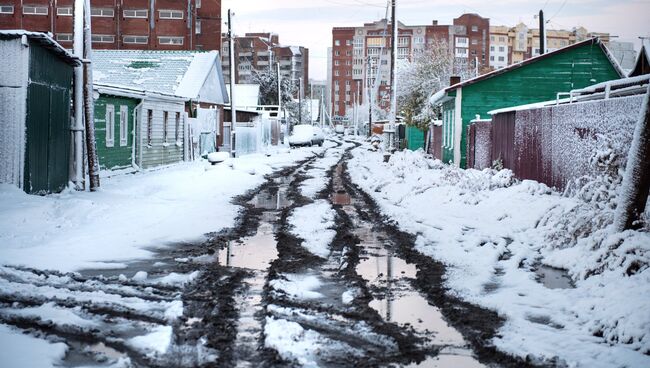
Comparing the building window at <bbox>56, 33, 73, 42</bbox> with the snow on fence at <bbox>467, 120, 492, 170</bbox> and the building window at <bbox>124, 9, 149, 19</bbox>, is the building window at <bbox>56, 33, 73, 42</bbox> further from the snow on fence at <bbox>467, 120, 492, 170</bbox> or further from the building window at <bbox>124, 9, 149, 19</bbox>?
the snow on fence at <bbox>467, 120, 492, 170</bbox>

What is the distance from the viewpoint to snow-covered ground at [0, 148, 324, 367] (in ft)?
20.0

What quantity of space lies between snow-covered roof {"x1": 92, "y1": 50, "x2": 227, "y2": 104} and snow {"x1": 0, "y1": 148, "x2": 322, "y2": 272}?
52.6 feet

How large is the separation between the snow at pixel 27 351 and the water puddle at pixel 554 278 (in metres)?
5.55

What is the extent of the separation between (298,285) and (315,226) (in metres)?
5.20

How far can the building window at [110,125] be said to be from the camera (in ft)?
81.3

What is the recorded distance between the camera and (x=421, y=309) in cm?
730

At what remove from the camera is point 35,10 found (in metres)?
73.5

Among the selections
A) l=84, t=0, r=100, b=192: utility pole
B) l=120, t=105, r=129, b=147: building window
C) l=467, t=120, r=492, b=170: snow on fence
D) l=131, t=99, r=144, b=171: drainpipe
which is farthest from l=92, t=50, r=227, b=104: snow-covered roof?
l=84, t=0, r=100, b=192: utility pole

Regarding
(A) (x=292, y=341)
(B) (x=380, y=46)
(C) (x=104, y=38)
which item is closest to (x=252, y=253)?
(A) (x=292, y=341)

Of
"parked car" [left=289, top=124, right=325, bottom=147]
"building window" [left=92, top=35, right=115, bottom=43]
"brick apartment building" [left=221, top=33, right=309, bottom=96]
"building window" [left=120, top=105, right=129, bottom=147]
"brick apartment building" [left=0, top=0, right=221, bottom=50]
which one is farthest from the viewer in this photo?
"brick apartment building" [left=221, top=33, right=309, bottom=96]

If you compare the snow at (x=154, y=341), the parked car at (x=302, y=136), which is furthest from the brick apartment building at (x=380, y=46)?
the snow at (x=154, y=341)

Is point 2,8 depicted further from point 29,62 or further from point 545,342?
point 545,342

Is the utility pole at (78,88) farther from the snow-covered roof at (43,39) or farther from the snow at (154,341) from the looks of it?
the snow at (154,341)

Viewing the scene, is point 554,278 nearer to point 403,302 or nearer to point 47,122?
point 403,302
